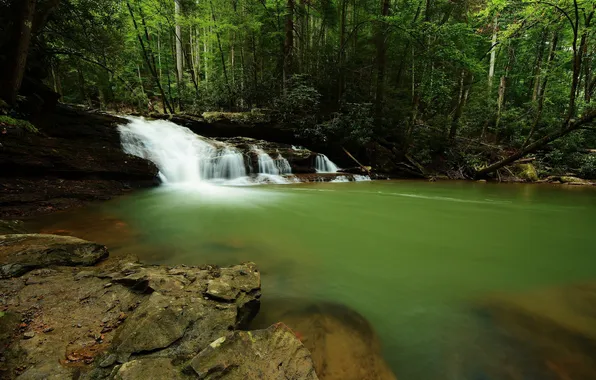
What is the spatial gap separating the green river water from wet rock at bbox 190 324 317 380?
0.82 m

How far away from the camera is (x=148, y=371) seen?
140 cm

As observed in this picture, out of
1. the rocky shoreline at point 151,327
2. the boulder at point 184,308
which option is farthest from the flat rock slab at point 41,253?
the boulder at point 184,308

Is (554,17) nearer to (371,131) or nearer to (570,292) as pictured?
(371,131)

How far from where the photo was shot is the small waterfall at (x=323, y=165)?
12781 millimetres

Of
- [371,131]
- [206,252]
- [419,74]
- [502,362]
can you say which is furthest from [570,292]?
[419,74]

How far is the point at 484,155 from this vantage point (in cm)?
1349

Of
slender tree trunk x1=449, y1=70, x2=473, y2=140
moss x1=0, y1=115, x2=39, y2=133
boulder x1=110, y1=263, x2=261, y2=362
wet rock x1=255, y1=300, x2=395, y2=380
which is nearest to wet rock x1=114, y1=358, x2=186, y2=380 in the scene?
boulder x1=110, y1=263, x2=261, y2=362

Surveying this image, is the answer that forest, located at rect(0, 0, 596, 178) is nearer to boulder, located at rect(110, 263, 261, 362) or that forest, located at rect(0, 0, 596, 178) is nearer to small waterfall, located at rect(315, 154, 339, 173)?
small waterfall, located at rect(315, 154, 339, 173)

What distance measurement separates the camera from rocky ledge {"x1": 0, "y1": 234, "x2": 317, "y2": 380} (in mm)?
1463

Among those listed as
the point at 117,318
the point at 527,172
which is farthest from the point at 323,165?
the point at 117,318

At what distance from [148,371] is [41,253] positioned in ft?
6.86

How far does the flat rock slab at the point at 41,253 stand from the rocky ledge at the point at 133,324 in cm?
1

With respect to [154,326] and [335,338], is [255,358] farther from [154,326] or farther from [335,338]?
[335,338]

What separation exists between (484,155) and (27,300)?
1620 cm
